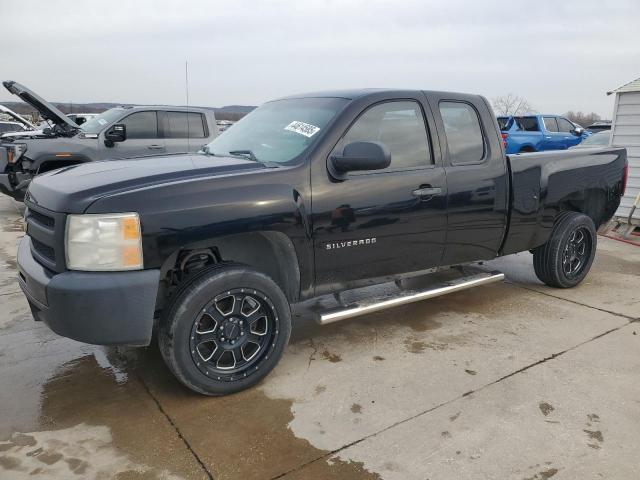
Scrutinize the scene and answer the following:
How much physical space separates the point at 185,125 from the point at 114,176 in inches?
260

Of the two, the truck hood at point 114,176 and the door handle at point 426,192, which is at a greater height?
the truck hood at point 114,176

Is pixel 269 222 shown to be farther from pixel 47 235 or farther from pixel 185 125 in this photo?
pixel 185 125

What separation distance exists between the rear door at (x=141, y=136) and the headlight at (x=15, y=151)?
136cm

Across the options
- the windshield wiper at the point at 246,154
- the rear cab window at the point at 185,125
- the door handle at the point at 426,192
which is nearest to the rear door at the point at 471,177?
the door handle at the point at 426,192

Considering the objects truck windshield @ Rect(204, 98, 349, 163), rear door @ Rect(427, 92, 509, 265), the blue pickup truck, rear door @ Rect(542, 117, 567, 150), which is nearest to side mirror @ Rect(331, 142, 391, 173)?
truck windshield @ Rect(204, 98, 349, 163)

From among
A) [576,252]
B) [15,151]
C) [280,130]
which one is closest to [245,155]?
[280,130]

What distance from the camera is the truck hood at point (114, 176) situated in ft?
9.09

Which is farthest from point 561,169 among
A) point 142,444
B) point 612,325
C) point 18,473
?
point 18,473

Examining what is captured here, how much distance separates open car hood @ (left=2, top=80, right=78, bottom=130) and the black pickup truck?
216 inches

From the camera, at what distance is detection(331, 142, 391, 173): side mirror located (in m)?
3.26

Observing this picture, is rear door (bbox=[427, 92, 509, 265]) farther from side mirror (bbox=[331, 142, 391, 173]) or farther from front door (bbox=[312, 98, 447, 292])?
side mirror (bbox=[331, 142, 391, 173])

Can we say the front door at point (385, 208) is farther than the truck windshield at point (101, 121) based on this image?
No

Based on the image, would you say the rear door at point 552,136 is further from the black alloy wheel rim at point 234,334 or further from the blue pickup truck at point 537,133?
the black alloy wheel rim at point 234,334

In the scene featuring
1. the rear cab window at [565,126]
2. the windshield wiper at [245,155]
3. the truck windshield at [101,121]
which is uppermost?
the rear cab window at [565,126]
